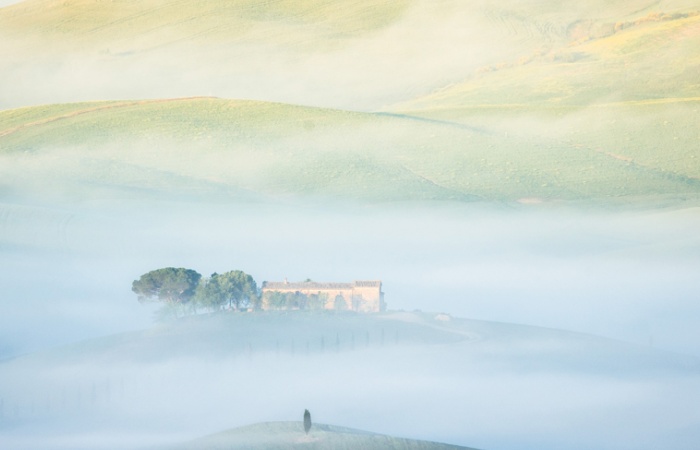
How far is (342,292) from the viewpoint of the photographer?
56.9m

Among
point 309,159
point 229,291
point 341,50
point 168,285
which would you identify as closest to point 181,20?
point 341,50

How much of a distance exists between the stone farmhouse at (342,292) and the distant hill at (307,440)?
1029 centimetres

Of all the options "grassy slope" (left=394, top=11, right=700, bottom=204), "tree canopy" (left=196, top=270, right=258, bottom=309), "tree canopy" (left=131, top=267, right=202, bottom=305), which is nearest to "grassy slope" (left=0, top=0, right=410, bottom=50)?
"grassy slope" (left=394, top=11, right=700, bottom=204)

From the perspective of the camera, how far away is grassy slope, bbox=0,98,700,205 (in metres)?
61.7

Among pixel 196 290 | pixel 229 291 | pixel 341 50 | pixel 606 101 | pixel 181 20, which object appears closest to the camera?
pixel 229 291

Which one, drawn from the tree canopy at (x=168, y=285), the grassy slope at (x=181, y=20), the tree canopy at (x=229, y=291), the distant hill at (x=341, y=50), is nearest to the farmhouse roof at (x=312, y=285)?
the tree canopy at (x=229, y=291)

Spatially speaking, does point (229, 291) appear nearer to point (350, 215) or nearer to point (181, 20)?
point (350, 215)

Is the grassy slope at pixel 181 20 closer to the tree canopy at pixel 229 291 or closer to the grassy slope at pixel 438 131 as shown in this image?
the grassy slope at pixel 438 131

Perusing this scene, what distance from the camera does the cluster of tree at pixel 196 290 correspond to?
56.2 metres

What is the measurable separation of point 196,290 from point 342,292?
580 cm

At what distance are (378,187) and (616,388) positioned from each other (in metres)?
15.7

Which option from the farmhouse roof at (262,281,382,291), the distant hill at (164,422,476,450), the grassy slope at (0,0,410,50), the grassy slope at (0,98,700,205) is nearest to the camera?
the distant hill at (164,422,476,450)

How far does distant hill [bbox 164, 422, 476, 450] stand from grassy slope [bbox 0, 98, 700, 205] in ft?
56.1

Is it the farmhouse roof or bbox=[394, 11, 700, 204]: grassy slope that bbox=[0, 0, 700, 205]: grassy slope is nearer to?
bbox=[394, 11, 700, 204]: grassy slope
